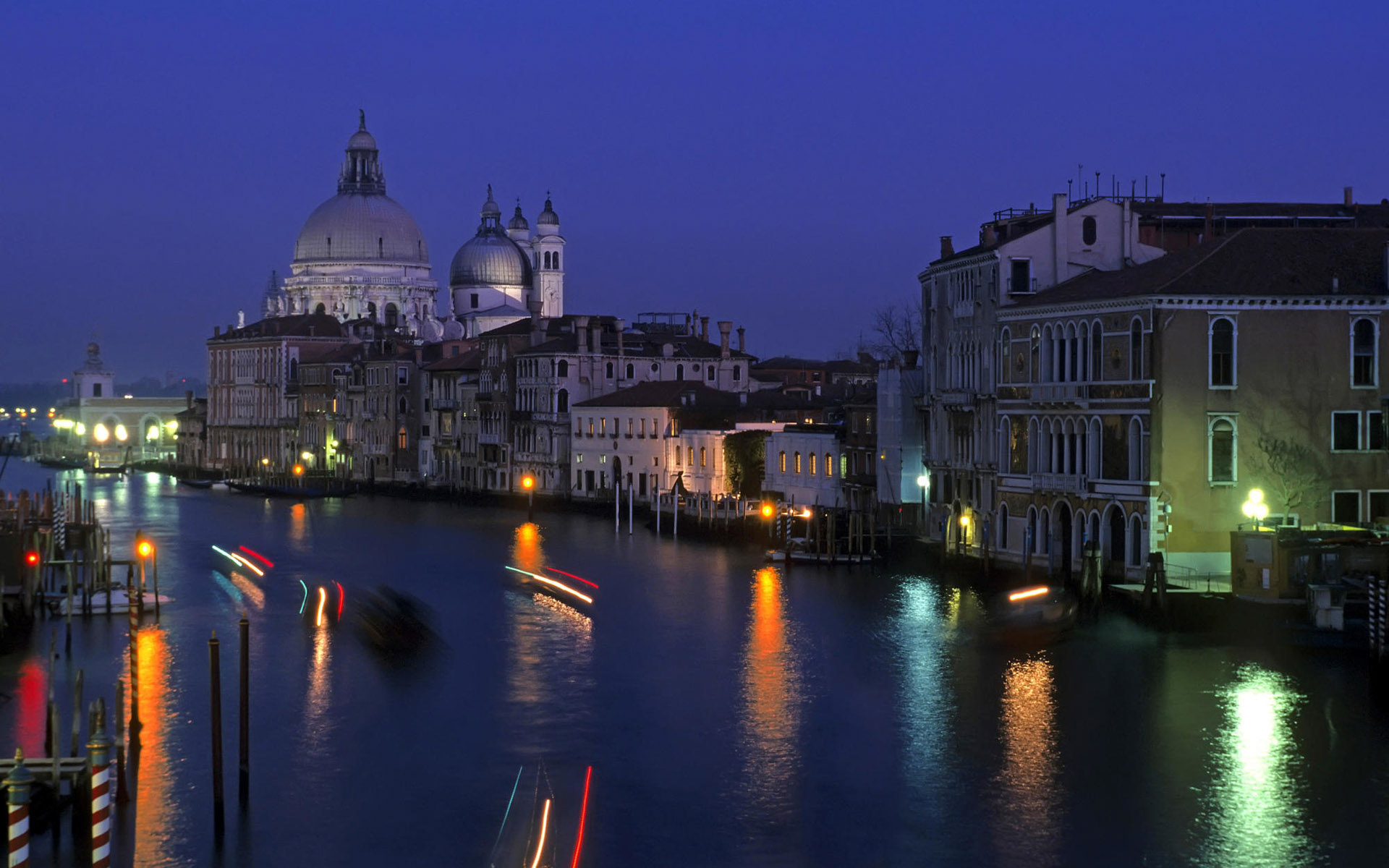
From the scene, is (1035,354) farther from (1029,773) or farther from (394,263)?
(394,263)

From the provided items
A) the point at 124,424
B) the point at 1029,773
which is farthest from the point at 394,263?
the point at 1029,773

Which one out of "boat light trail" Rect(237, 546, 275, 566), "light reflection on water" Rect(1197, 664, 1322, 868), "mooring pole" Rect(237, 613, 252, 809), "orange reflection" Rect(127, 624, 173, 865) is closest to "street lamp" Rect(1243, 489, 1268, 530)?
"light reflection on water" Rect(1197, 664, 1322, 868)

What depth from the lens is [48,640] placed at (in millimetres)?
24594

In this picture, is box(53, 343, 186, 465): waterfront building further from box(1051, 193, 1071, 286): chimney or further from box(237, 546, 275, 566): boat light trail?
box(1051, 193, 1071, 286): chimney

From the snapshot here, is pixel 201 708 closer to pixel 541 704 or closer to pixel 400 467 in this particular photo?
pixel 541 704

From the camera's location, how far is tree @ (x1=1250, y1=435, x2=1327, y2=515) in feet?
89.7

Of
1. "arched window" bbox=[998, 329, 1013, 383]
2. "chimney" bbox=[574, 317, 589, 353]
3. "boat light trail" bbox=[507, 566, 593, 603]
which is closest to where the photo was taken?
"boat light trail" bbox=[507, 566, 593, 603]

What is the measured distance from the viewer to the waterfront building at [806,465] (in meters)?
40.2

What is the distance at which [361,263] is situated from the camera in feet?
298

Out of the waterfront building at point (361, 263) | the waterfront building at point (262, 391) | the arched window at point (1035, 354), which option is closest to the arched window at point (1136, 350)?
the arched window at point (1035, 354)

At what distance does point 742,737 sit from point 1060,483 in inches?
467

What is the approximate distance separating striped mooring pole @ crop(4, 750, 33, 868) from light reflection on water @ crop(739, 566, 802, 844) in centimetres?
550

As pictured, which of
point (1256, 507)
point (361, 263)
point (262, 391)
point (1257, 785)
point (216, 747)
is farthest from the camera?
point (361, 263)

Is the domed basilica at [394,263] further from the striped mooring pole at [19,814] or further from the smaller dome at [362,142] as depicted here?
the striped mooring pole at [19,814]
